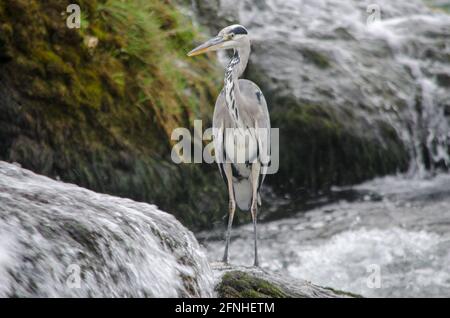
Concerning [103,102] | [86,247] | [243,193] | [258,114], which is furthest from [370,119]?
[86,247]

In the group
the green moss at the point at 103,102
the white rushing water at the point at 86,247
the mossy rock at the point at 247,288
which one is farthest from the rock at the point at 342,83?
the white rushing water at the point at 86,247

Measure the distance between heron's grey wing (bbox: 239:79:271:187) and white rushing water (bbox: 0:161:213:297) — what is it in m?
1.04

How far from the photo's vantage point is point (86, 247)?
151 inches

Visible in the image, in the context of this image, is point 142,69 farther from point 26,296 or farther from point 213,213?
point 26,296

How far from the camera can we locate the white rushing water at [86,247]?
3.61 meters

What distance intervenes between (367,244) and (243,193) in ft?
5.87

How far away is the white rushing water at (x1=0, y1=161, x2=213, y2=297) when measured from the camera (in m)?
3.61

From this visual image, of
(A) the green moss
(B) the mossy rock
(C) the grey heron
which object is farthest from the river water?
(B) the mossy rock

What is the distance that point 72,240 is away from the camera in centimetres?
383

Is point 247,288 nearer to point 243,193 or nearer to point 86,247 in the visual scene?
point 86,247

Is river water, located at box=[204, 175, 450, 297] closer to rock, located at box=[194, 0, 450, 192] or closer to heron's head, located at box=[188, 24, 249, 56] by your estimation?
rock, located at box=[194, 0, 450, 192]

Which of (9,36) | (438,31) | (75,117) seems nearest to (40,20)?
(9,36)

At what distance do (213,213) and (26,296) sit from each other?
3825mm

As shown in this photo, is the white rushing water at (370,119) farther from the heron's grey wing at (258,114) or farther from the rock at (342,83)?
the heron's grey wing at (258,114)
